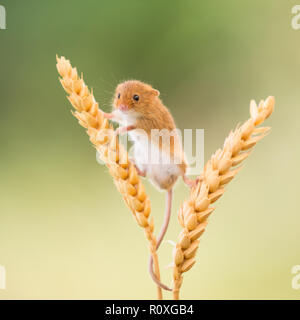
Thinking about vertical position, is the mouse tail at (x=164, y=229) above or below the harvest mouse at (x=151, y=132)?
below

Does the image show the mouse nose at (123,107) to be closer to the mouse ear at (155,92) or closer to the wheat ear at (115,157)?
the mouse ear at (155,92)

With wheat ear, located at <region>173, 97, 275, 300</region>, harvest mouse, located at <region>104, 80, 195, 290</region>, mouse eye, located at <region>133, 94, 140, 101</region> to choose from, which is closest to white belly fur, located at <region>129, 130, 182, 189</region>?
harvest mouse, located at <region>104, 80, 195, 290</region>

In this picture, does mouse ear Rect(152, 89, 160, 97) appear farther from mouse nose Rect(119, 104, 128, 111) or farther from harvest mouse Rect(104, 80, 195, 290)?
mouse nose Rect(119, 104, 128, 111)

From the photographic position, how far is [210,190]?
102cm

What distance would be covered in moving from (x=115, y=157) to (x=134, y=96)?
15.6 inches

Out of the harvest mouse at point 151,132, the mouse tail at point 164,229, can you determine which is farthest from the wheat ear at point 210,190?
the harvest mouse at point 151,132

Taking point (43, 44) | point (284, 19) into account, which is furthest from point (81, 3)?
point (284, 19)

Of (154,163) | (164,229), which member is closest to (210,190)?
(164,229)

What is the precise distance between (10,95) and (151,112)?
2.00 meters

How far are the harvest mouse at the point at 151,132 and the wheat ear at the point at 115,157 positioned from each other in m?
0.28

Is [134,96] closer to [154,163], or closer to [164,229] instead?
[154,163]

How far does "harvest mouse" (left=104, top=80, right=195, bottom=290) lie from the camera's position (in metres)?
1.30

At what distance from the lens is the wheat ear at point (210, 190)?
983mm

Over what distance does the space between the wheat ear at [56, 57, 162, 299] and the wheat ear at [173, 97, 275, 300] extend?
0.07 m
